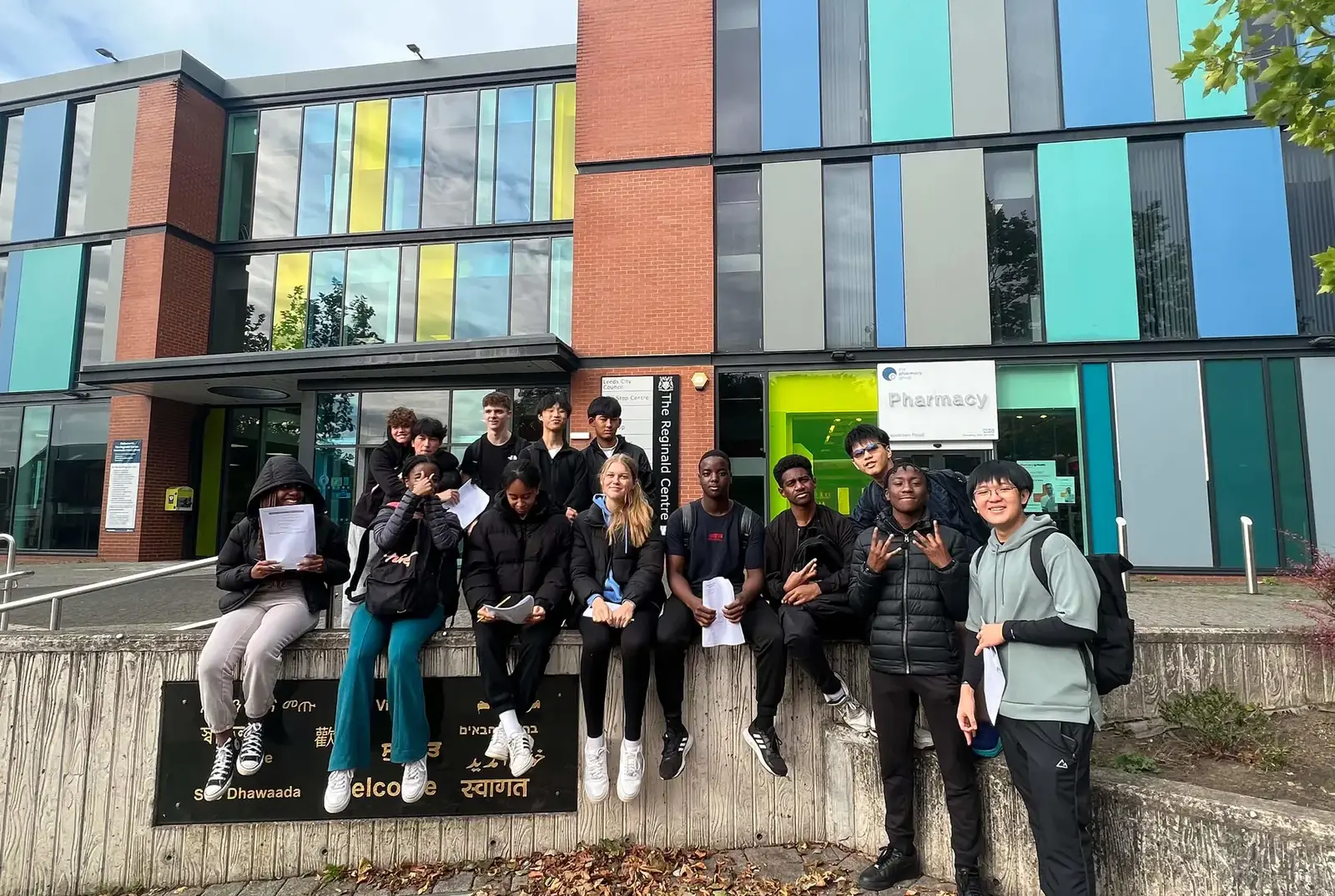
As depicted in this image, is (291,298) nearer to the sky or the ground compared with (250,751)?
nearer to the sky

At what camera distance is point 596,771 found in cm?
377

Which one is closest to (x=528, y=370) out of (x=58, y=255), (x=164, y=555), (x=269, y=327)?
(x=269, y=327)

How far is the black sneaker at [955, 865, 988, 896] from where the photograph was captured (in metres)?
3.21

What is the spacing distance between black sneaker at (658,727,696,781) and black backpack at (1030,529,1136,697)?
Answer: 6.84 feet

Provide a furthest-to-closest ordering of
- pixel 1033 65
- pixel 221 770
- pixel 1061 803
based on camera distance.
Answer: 1. pixel 1033 65
2. pixel 221 770
3. pixel 1061 803

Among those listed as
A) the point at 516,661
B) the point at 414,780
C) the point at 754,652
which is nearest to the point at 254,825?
the point at 414,780

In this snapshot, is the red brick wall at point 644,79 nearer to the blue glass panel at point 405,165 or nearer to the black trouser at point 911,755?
the blue glass panel at point 405,165

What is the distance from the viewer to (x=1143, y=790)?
3102 millimetres

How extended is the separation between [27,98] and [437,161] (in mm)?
10330

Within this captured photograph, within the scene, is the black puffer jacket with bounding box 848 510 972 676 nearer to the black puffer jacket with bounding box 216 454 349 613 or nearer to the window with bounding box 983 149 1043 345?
the black puffer jacket with bounding box 216 454 349 613

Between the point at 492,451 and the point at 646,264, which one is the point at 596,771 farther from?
the point at 646,264

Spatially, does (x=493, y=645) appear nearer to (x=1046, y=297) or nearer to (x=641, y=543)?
(x=641, y=543)

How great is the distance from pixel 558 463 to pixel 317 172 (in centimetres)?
1528

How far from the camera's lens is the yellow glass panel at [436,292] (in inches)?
601
